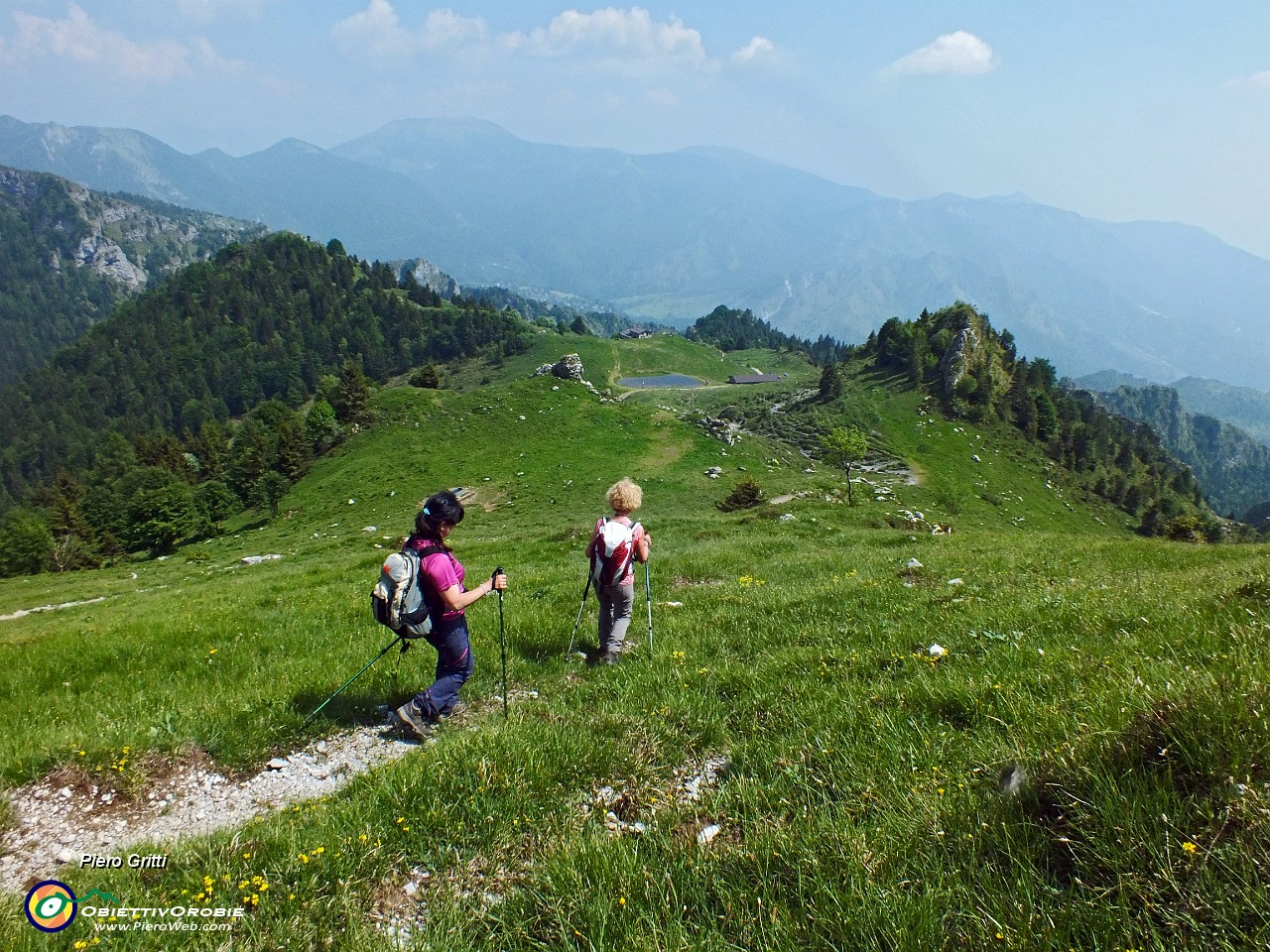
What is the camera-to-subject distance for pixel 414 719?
6.56m

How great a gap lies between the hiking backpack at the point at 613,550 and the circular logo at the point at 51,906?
18.3 feet

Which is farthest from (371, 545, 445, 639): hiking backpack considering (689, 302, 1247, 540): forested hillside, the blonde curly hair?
(689, 302, 1247, 540): forested hillside

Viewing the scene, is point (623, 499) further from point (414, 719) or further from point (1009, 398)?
point (1009, 398)

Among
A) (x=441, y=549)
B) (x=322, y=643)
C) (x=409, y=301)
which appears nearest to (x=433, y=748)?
(x=441, y=549)

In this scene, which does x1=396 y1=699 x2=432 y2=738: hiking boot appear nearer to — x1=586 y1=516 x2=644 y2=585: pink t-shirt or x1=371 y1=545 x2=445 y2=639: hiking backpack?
x1=371 y1=545 x2=445 y2=639: hiking backpack

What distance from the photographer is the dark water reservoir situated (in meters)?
124

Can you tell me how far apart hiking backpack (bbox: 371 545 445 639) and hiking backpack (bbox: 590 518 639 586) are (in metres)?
2.37

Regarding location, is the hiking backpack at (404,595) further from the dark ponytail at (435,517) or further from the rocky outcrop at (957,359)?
the rocky outcrop at (957,359)

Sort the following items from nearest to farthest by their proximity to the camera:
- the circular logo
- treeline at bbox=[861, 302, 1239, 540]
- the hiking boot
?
the circular logo, the hiking boot, treeline at bbox=[861, 302, 1239, 540]

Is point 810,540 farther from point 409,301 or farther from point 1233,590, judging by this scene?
point 409,301

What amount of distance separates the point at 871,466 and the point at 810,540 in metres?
42.0

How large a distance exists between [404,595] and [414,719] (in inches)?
59.0

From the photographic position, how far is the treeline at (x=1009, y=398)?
251ft

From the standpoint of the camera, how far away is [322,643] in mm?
9617
